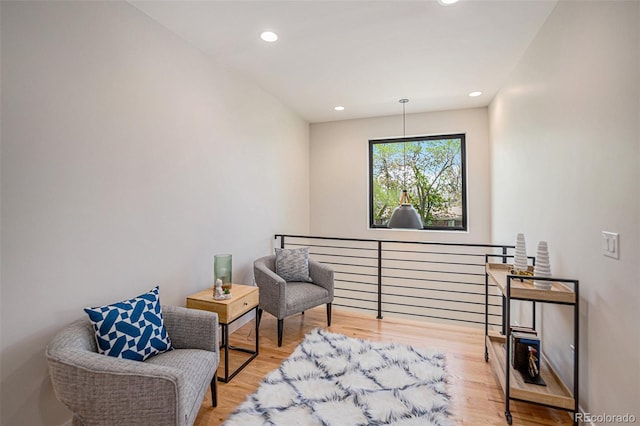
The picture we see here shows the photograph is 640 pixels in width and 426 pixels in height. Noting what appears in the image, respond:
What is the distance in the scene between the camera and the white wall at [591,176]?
4.62 feet

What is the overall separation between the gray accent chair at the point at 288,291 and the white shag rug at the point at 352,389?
0.36 meters

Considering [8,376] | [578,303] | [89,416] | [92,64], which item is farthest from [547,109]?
[8,376]

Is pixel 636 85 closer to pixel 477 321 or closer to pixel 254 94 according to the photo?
pixel 254 94

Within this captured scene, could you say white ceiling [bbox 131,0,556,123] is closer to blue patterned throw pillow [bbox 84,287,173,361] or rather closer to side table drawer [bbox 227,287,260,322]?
blue patterned throw pillow [bbox 84,287,173,361]

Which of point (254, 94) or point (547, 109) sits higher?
point (254, 94)

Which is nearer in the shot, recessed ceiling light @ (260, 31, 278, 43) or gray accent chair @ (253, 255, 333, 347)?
recessed ceiling light @ (260, 31, 278, 43)

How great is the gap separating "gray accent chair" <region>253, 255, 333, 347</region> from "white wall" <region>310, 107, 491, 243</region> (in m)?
1.67

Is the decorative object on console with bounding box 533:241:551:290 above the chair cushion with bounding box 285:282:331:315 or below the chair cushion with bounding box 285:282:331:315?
above

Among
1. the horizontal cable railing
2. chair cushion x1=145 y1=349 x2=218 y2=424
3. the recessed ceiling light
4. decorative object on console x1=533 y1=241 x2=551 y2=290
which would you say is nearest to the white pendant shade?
the horizontal cable railing

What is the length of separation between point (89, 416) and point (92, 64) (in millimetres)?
1911

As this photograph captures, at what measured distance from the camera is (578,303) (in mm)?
1791

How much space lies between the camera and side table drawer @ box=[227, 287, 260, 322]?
231cm

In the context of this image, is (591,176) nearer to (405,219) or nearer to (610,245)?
(610,245)

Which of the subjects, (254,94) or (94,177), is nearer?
(94,177)
